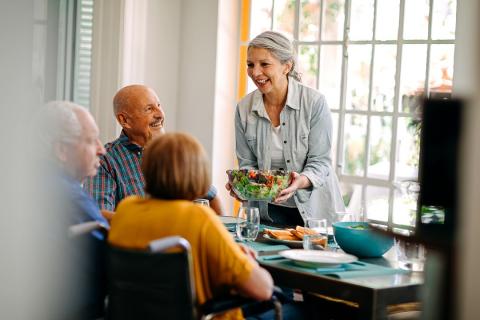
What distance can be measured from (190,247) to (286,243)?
0.91 meters

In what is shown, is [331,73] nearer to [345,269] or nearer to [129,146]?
[129,146]

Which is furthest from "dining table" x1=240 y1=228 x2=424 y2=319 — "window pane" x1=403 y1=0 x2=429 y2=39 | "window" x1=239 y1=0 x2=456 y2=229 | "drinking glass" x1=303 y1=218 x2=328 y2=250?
"window pane" x1=403 y1=0 x2=429 y2=39

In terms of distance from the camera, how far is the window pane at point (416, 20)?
4262 mm

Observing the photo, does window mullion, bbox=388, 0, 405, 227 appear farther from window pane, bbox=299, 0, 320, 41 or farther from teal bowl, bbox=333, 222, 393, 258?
teal bowl, bbox=333, 222, 393, 258

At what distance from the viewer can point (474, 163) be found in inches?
43.4

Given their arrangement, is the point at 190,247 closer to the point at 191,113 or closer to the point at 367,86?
the point at 367,86

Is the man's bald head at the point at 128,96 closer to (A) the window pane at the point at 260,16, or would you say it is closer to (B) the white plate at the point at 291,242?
(B) the white plate at the point at 291,242

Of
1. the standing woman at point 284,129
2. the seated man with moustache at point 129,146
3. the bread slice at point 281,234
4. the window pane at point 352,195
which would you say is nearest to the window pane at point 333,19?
the window pane at point 352,195

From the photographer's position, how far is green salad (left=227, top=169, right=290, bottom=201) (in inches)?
123

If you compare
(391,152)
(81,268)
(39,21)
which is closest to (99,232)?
(81,268)

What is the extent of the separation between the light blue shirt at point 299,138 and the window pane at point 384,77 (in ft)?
2.83

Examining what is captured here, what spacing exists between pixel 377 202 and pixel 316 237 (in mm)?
1861

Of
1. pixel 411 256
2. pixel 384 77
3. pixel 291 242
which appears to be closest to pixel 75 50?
pixel 384 77

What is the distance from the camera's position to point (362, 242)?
2.74 metres
